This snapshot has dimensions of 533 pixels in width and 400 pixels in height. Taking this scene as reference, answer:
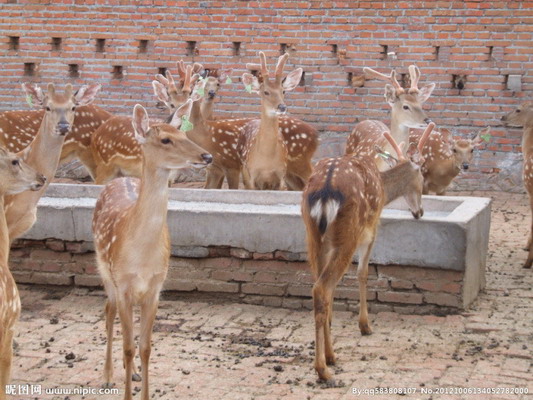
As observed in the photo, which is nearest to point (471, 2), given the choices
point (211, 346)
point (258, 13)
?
point (258, 13)

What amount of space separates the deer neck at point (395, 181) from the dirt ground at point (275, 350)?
91 cm

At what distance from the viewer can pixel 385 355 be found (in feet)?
21.4

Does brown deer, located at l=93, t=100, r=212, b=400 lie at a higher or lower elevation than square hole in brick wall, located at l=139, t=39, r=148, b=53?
lower

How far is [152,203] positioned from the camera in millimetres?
5480

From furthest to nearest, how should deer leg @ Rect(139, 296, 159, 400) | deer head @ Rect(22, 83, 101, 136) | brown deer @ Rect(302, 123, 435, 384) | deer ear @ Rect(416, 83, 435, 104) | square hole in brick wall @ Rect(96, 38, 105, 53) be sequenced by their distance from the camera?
square hole in brick wall @ Rect(96, 38, 105, 53)
deer ear @ Rect(416, 83, 435, 104)
deer head @ Rect(22, 83, 101, 136)
brown deer @ Rect(302, 123, 435, 384)
deer leg @ Rect(139, 296, 159, 400)

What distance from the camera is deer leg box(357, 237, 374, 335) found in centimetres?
701

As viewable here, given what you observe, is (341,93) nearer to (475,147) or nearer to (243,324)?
(475,147)

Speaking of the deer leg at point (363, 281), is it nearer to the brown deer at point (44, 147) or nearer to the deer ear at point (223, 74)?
the brown deer at point (44, 147)

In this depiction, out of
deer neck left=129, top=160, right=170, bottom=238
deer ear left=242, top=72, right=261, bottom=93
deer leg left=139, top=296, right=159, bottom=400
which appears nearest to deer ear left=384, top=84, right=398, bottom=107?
deer ear left=242, top=72, right=261, bottom=93

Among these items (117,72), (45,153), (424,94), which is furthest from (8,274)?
(117,72)

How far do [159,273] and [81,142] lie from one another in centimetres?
572

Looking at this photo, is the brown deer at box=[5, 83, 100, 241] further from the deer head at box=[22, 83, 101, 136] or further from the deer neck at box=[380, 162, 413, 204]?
the deer neck at box=[380, 162, 413, 204]

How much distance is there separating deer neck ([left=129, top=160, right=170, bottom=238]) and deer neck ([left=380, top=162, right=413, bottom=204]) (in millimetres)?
2425

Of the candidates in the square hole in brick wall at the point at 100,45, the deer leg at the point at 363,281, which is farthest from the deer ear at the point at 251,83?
the square hole in brick wall at the point at 100,45
